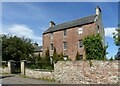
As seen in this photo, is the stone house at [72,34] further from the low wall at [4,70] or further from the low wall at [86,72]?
the low wall at [86,72]

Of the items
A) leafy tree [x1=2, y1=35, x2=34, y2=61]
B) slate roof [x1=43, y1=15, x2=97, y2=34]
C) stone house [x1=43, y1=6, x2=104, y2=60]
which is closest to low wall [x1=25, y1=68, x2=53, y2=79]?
leafy tree [x1=2, y1=35, x2=34, y2=61]

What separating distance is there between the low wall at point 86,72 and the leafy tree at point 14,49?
16.0 meters

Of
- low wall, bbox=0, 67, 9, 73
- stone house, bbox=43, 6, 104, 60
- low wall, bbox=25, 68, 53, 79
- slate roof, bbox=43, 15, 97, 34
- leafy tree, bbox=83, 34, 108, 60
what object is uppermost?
slate roof, bbox=43, 15, 97, 34

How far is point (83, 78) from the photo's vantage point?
1872 centimetres

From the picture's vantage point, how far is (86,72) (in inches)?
730

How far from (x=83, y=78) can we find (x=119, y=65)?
3501mm

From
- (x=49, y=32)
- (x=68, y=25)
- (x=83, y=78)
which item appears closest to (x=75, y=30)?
(x=68, y=25)

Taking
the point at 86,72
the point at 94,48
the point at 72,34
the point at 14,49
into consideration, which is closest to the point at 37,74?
the point at 86,72

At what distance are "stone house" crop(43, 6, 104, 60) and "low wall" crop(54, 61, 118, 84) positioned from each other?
16406 millimetres

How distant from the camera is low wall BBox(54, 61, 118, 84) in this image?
55.9ft

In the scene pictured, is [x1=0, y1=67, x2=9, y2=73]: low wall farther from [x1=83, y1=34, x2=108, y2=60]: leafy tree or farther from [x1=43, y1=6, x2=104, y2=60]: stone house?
[x1=43, y1=6, x2=104, y2=60]: stone house

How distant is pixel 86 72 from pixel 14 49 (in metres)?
19.7

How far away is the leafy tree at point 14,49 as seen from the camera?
3556 centimetres

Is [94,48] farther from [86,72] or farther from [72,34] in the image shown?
[72,34]
